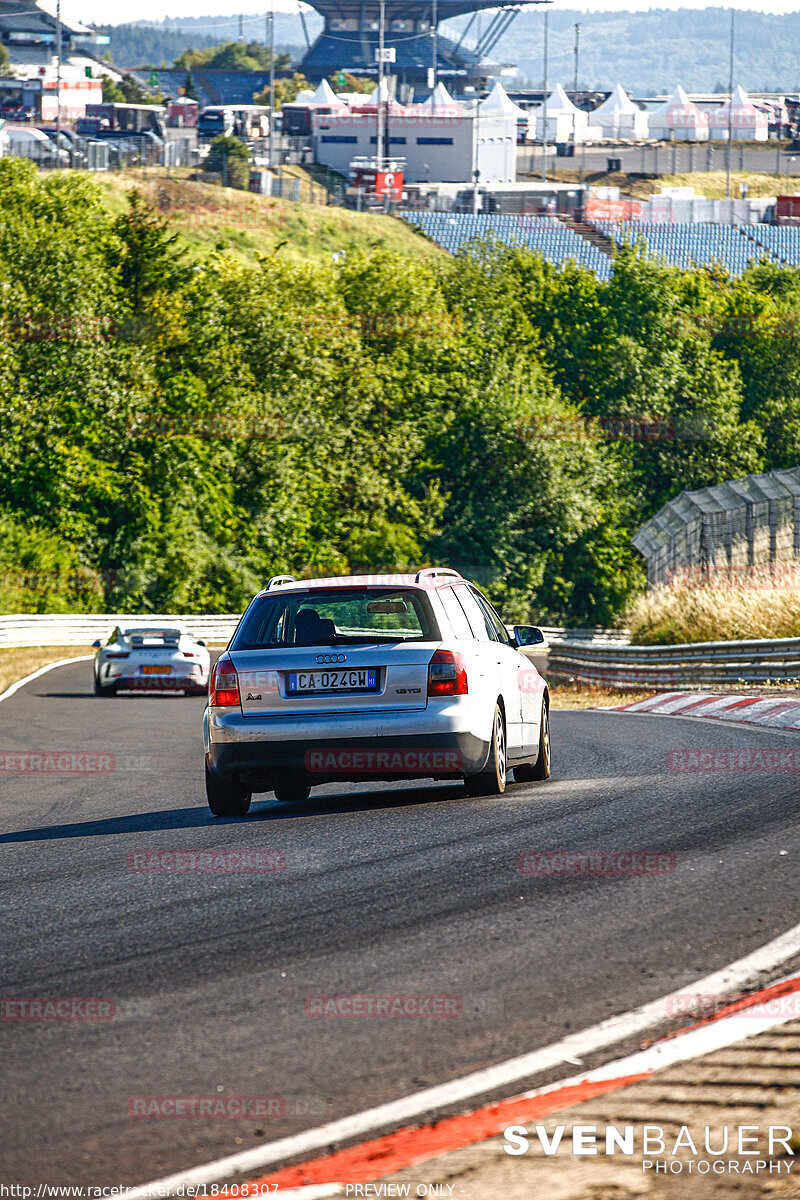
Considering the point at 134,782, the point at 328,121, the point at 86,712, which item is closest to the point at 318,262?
the point at 328,121

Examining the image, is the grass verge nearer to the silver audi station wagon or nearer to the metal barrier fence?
the metal barrier fence

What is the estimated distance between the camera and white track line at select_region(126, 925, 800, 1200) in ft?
11.6

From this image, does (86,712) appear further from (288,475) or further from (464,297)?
(464,297)

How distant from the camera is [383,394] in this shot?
2498 inches

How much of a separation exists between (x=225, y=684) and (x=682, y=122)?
170 meters

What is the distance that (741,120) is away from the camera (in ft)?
542

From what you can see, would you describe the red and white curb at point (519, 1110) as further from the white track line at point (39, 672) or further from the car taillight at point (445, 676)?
the white track line at point (39, 672)

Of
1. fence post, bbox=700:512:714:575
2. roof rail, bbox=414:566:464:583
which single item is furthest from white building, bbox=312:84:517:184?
roof rail, bbox=414:566:464:583

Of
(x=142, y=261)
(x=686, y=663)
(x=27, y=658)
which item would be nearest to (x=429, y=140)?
(x=142, y=261)

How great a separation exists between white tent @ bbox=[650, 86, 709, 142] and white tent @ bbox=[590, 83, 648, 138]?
6282mm

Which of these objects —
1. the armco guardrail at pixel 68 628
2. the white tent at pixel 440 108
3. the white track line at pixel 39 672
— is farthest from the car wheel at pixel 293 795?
the white tent at pixel 440 108

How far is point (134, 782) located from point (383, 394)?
2040 inches

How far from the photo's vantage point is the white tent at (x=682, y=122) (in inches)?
6585

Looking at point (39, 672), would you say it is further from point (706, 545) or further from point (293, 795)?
point (293, 795)
